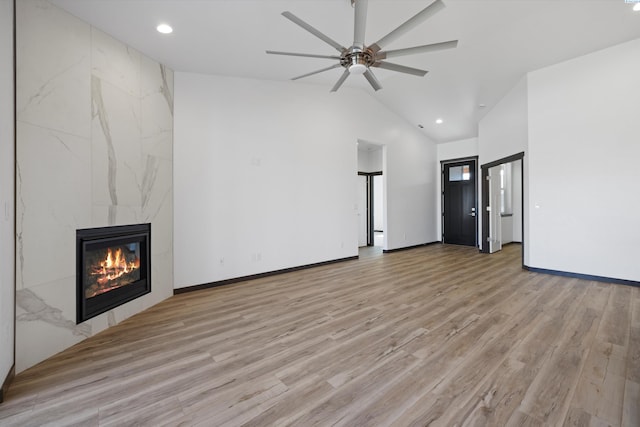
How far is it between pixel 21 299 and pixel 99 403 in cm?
117

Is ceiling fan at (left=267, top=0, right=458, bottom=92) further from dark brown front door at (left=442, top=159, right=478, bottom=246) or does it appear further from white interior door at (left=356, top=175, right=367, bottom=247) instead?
dark brown front door at (left=442, top=159, right=478, bottom=246)

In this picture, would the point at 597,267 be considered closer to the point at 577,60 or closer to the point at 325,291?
the point at 577,60

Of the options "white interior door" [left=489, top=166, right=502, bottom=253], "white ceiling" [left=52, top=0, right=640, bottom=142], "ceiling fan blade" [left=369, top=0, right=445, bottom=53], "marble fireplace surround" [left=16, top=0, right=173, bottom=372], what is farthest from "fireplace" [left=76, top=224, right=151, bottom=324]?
"white interior door" [left=489, top=166, right=502, bottom=253]

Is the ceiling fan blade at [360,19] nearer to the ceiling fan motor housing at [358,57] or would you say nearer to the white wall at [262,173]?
the ceiling fan motor housing at [358,57]

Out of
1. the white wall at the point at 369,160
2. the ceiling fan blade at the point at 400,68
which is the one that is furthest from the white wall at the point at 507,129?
the ceiling fan blade at the point at 400,68

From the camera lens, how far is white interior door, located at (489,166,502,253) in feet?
23.5

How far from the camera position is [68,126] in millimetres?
2621

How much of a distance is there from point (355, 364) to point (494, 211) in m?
6.76

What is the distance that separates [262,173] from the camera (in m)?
4.94

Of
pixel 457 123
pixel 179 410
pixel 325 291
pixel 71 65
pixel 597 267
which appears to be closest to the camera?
pixel 179 410

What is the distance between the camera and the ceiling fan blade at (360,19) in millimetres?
2213

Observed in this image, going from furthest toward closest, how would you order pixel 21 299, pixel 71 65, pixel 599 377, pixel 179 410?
pixel 71 65 → pixel 21 299 → pixel 599 377 → pixel 179 410

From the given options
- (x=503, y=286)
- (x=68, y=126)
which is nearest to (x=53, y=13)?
(x=68, y=126)

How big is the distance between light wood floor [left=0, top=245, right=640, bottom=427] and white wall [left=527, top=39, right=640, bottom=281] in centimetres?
85
